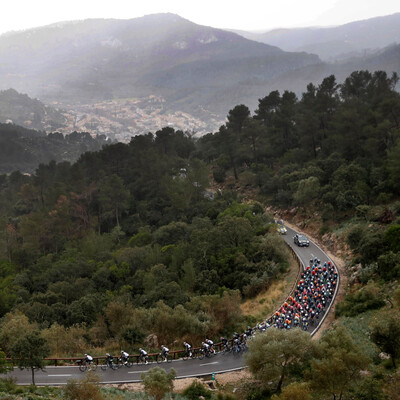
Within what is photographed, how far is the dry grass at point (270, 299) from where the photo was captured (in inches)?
1222

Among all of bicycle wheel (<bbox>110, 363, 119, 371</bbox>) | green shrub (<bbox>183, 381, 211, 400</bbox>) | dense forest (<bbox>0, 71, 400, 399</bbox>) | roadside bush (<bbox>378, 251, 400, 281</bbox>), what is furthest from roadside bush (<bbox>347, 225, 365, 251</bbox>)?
bicycle wheel (<bbox>110, 363, 119, 371</bbox>)

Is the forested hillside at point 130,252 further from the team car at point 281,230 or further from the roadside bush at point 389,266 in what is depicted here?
the roadside bush at point 389,266

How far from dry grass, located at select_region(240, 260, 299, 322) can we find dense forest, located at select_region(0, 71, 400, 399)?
43.7 inches

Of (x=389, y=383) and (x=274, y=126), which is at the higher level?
(x=274, y=126)

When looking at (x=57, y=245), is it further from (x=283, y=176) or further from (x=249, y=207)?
(x=283, y=176)

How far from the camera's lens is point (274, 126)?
69438 mm

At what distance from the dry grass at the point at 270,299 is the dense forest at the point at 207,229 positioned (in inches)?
43.7

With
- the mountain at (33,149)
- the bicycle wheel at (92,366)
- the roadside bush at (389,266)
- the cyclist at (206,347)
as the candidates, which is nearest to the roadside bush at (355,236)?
the roadside bush at (389,266)

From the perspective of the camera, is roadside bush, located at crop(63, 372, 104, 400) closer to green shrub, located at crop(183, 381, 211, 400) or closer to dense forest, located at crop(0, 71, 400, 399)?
green shrub, located at crop(183, 381, 211, 400)

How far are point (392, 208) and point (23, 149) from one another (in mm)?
124654

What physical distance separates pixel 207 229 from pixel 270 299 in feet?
45.0

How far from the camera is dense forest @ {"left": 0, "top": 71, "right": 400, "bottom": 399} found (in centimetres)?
2769

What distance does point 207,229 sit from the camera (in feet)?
145

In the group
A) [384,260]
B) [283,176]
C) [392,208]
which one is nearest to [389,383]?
[384,260]
